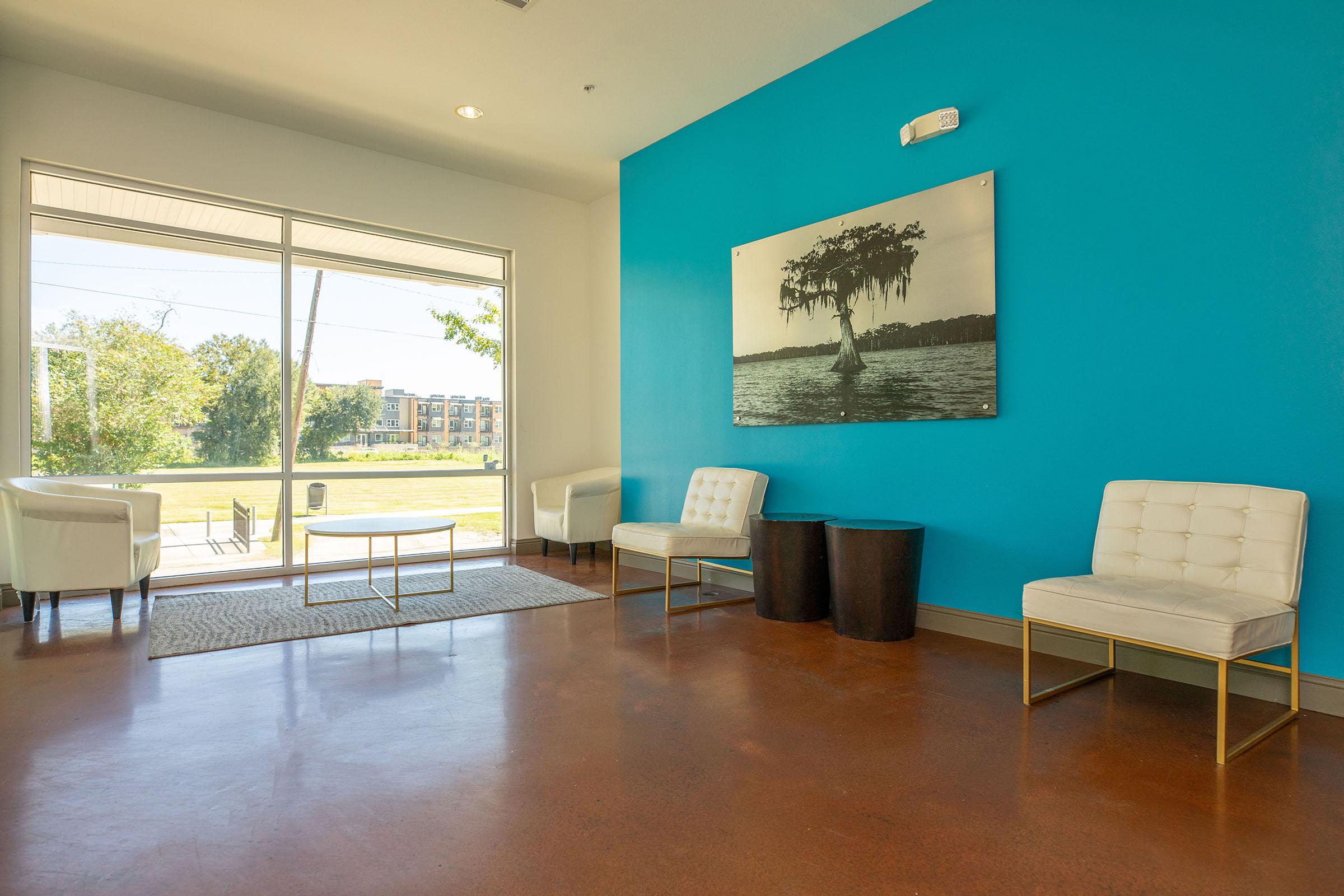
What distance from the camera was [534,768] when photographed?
2131 millimetres

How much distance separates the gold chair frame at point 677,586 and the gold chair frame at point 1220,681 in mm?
1836

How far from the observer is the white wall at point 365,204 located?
4.43 meters

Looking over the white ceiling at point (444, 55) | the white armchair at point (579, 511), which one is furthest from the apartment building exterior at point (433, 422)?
the white ceiling at point (444, 55)

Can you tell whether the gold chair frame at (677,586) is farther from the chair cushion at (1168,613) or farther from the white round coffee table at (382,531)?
the chair cushion at (1168,613)

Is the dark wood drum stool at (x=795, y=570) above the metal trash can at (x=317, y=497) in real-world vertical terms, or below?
below

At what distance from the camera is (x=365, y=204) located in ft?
19.0

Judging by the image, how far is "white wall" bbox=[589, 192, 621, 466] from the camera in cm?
683

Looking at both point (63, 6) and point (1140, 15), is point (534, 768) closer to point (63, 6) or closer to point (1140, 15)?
point (1140, 15)

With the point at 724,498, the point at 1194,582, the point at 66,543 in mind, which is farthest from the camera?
the point at 724,498

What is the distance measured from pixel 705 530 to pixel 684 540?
31cm

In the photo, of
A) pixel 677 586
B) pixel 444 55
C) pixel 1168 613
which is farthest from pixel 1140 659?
pixel 444 55

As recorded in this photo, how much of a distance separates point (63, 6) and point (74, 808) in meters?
4.25

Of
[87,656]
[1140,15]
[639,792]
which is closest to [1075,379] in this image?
[1140,15]

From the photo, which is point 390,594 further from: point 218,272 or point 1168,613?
point 1168,613
